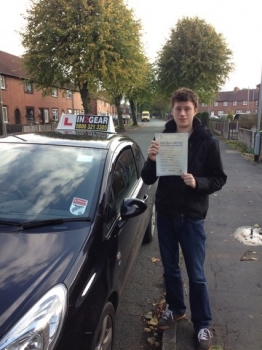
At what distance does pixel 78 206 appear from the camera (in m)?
2.43

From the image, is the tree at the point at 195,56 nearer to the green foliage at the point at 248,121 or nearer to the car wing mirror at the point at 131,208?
the green foliage at the point at 248,121

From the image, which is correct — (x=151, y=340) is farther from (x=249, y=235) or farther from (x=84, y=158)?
(x=249, y=235)

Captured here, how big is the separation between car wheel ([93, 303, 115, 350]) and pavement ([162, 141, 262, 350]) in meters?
0.57

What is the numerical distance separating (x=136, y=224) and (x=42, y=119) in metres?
35.0

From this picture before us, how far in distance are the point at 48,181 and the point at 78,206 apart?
0.41 meters

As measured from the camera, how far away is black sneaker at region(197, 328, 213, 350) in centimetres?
258

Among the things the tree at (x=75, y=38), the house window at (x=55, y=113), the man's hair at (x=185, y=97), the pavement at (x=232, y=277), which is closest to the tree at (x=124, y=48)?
the tree at (x=75, y=38)

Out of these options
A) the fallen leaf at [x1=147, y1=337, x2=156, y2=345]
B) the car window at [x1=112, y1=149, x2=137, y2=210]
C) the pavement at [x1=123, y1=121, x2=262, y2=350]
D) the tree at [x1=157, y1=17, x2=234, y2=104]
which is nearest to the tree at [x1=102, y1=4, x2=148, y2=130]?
the tree at [x1=157, y1=17, x2=234, y2=104]

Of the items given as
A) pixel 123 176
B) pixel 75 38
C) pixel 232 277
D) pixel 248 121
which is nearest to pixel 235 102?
pixel 75 38

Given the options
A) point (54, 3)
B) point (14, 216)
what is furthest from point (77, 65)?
point (14, 216)

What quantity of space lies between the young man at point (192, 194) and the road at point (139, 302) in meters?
0.52

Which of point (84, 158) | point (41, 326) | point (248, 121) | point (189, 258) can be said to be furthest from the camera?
point (248, 121)

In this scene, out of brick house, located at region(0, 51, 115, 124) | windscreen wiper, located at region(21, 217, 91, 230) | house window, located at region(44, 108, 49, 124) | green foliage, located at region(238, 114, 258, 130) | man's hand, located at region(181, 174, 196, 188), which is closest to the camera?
windscreen wiper, located at region(21, 217, 91, 230)

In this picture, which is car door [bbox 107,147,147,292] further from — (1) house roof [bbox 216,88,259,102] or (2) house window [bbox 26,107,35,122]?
(1) house roof [bbox 216,88,259,102]
